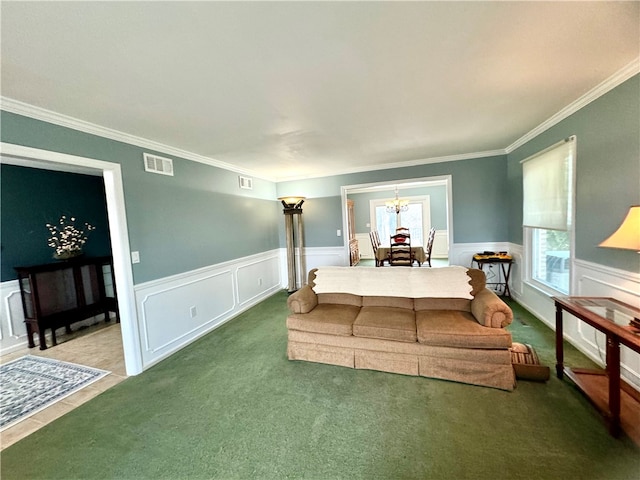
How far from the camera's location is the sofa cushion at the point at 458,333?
2098mm

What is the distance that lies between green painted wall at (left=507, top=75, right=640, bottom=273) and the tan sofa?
95 cm

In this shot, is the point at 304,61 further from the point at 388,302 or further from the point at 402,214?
the point at 402,214

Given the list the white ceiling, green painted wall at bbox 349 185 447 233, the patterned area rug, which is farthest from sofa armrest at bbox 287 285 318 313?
green painted wall at bbox 349 185 447 233

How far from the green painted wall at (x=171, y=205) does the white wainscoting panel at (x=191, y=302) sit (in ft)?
0.47

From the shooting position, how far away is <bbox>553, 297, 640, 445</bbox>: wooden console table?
5.18 feet

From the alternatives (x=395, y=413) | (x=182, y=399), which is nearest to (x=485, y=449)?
(x=395, y=413)

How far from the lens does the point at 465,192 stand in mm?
4500

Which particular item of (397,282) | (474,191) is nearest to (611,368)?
(397,282)

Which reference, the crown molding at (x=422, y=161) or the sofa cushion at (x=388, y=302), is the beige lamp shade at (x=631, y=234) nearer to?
the sofa cushion at (x=388, y=302)

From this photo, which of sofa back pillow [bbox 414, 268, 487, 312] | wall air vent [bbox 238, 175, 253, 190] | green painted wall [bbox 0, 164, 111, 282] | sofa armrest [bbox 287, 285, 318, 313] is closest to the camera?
sofa back pillow [bbox 414, 268, 487, 312]

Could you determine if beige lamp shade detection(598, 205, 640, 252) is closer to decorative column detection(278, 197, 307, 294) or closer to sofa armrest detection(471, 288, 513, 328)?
sofa armrest detection(471, 288, 513, 328)

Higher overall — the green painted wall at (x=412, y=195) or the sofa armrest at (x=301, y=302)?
the green painted wall at (x=412, y=195)

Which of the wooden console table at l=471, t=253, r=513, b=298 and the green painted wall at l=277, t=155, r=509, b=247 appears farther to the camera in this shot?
the green painted wall at l=277, t=155, r=509, b=247

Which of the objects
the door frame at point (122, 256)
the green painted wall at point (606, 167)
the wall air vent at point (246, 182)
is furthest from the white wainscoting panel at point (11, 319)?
the green painted wall at point (606, 167)
